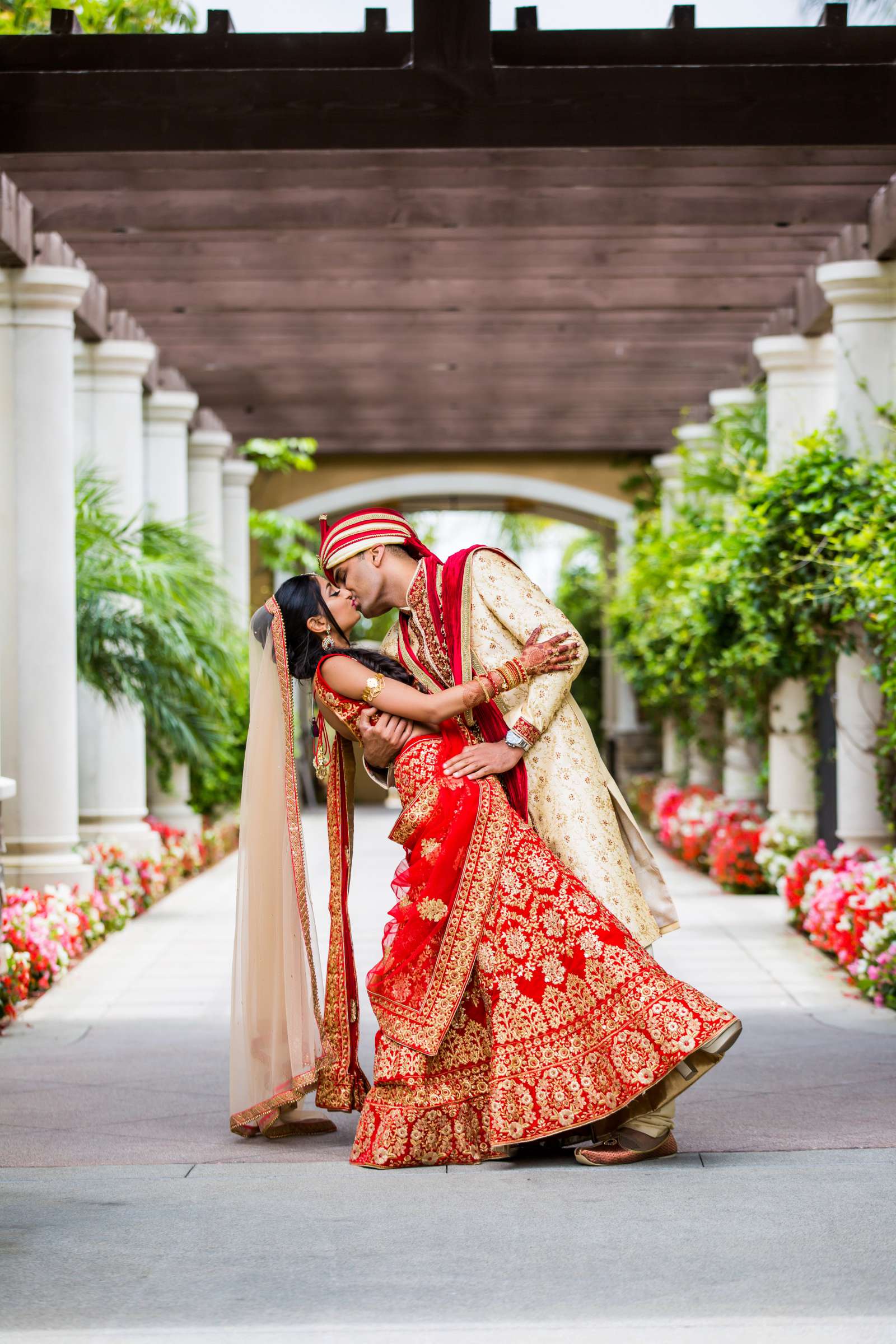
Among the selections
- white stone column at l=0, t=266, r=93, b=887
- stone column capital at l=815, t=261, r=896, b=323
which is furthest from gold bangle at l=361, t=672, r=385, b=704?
stone column capital at l=815, t=261, r=896, b=323

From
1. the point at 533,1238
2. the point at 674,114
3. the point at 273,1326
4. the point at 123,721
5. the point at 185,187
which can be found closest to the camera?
the point at 273,1326

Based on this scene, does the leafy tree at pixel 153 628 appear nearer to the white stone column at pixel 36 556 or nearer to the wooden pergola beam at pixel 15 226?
the white stone column at pixel 36 556

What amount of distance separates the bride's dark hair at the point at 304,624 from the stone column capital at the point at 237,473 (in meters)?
9.72

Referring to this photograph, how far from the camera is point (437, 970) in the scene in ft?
13.3

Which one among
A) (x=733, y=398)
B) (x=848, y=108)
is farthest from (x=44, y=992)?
(x=733, y=398)

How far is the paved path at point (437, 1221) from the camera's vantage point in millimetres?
2873

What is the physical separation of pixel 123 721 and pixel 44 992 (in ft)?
10.3

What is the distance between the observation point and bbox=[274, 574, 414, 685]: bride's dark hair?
438 centimetres

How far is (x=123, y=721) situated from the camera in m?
9.75

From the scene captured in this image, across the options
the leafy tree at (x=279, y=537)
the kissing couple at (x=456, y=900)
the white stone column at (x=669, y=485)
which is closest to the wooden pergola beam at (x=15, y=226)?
the kissing couple at (x=456, y=900)

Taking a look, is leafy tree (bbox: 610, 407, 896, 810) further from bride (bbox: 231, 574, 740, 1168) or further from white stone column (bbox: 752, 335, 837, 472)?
bride (bbox: 231, 574, 740, 1168)

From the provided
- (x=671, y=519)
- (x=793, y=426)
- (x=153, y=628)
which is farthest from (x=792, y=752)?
(x=671, y=519)

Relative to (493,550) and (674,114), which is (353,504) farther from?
(493,550)

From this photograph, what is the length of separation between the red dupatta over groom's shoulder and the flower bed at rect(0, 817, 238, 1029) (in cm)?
256
